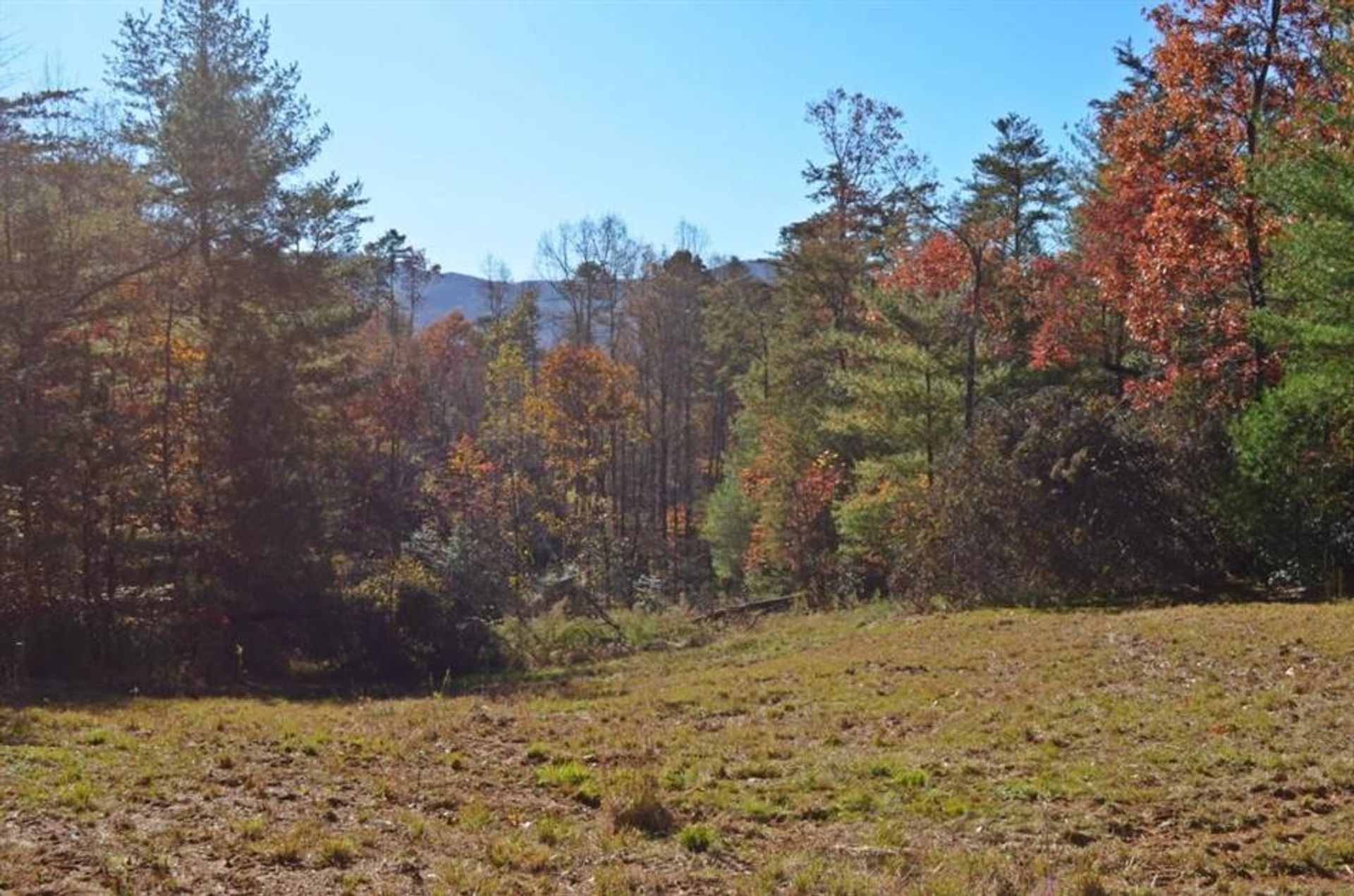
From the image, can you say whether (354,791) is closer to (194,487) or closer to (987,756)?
(987,756)

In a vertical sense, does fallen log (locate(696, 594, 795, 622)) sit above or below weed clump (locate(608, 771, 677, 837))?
below

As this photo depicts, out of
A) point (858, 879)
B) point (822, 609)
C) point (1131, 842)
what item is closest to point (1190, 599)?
point (822, 609)

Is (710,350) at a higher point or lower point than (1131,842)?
higher

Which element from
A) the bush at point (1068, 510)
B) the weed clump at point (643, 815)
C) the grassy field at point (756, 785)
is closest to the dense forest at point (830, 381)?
the bush at point (1068, 510)

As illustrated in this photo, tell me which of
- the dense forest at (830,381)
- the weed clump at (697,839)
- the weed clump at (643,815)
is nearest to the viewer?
the weed clump at (697,839)

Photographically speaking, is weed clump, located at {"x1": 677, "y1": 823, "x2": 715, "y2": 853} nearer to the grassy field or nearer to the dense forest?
the grassy field

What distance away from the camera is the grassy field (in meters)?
5.45

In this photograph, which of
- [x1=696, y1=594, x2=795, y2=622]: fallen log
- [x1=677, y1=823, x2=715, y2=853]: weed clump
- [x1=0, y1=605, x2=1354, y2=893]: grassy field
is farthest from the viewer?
[x1=696, y1=594, x2=795, y2=622]: fallen log

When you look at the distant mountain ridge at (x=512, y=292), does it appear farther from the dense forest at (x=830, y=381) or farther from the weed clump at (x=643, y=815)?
the weed clump at (x=643, y=815)

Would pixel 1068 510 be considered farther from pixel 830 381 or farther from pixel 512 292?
pixel 512 292

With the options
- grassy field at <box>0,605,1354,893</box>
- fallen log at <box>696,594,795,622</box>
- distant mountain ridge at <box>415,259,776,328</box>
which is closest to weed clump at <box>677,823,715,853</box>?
grassy field at <box>0,605,1354,893</box>

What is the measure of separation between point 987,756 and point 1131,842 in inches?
81.9

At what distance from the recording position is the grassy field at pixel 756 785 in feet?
17.9

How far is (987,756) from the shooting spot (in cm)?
A: 802
